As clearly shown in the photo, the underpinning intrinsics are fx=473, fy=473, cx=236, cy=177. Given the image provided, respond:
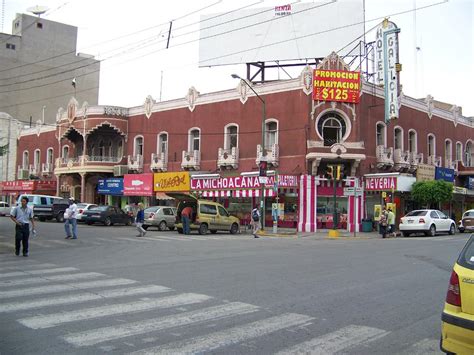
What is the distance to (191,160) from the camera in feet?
118

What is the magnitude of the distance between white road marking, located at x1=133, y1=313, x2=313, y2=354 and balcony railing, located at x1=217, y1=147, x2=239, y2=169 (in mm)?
26574

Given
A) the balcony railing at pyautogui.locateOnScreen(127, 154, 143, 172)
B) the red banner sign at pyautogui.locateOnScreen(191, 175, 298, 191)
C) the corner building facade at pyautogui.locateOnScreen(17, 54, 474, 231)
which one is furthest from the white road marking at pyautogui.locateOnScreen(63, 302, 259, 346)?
the balcony railing at pyautogui.locateOnScreen(127, 154, 143, 172)

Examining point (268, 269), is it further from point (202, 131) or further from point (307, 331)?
point (202, 131)

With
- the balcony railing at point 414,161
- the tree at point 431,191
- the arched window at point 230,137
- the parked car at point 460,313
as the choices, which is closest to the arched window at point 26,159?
the arched window at point 230,137

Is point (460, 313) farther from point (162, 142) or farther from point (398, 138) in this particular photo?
point (162, 142)

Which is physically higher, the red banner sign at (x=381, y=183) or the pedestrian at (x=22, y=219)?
the red banner sign at (x=381, y=183)

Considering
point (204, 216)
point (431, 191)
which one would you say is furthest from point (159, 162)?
point (431, 191)

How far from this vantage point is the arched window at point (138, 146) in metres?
41.1

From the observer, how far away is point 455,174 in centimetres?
4041

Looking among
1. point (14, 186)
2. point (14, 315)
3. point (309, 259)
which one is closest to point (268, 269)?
point (309, 259)

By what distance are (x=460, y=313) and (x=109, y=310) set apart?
476cm

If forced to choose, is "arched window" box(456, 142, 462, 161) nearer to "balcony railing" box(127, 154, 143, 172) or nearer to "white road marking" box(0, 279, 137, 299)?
"balcony railing" box(127, 154, 143, 172)

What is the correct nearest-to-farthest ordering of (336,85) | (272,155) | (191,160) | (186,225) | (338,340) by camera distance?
(338,340)
(186,225)
(336,85)
(272,155)
(191,160)

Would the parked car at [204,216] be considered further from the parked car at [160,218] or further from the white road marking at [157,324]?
the white road marking at [157,324]
